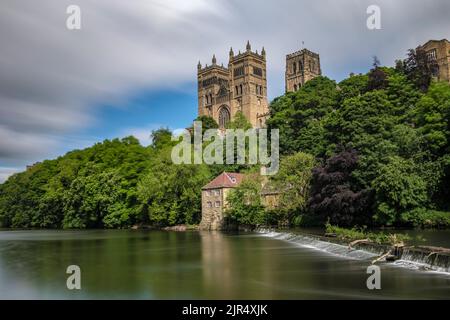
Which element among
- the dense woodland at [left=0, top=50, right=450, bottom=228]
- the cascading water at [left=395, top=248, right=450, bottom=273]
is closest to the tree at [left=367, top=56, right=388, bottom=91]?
the dense woodland at [left=0, top=50, right=450, bottom=228]

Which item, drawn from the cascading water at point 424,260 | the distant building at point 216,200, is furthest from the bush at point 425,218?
the distant building at point 216,200

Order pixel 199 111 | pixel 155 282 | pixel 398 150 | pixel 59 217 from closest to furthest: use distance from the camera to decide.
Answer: pixel 155 282 < pixel 398 150 < pixel 59 217 < pixel 199 111

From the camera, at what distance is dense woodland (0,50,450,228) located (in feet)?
135

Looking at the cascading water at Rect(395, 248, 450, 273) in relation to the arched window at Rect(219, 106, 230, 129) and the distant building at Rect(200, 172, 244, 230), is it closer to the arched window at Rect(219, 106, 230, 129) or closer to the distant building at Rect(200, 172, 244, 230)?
the distant building at Rect(200, 172, 244, 230)

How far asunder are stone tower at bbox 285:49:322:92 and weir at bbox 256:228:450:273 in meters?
95.0

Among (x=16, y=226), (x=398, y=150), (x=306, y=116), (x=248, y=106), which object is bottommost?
(x=16, y=226)

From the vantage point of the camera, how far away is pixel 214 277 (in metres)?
18.7

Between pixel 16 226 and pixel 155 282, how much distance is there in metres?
79.8

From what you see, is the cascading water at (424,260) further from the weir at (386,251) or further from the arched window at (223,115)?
the arched window at (223,115)

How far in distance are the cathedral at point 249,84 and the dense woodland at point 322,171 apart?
4479 centimetres

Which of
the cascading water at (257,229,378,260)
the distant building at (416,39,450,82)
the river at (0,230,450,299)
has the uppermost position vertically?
the distant building at (416,39,450,82)
